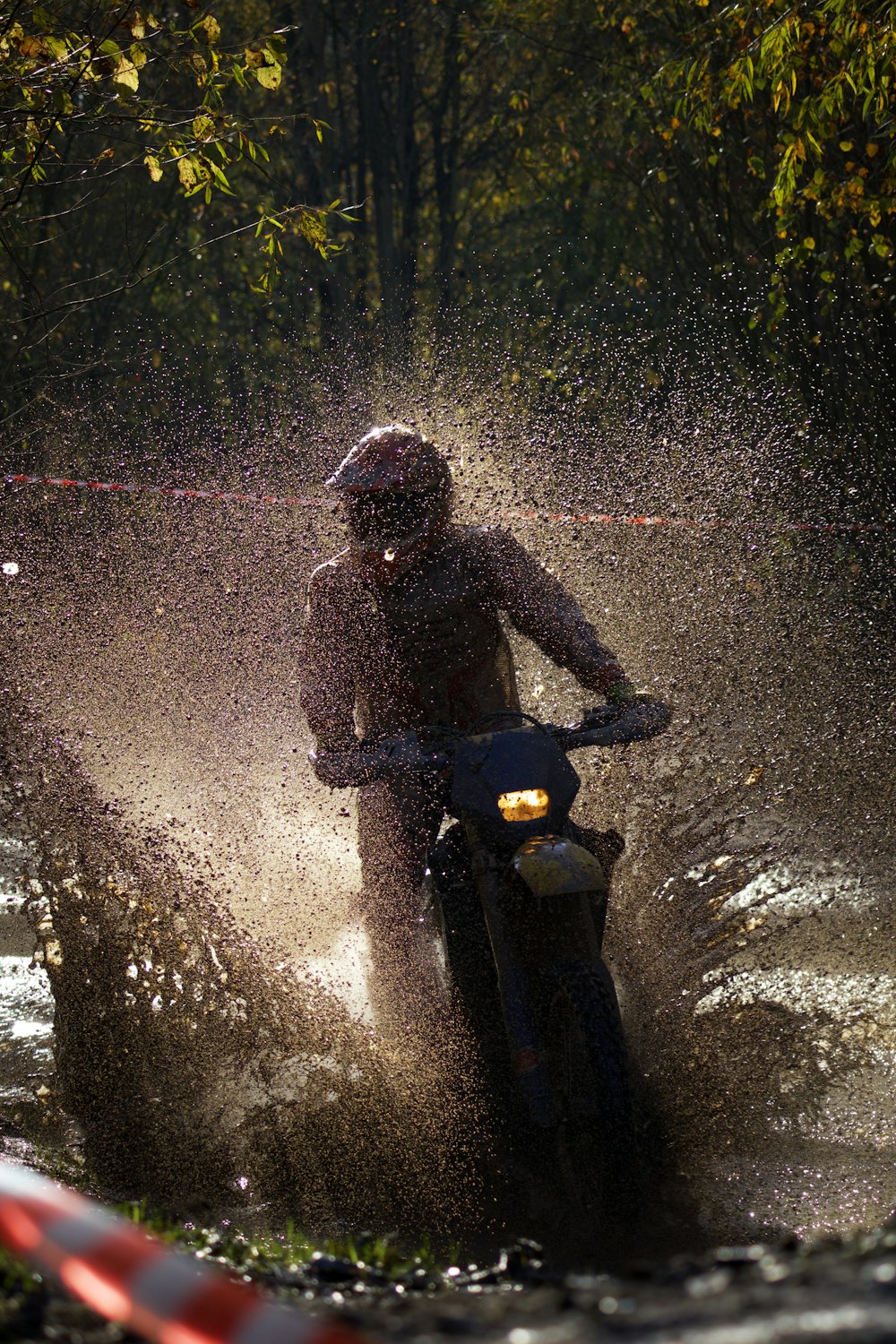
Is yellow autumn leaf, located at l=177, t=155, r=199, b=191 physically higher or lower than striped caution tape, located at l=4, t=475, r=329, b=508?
higher

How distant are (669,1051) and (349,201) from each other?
2347 cm

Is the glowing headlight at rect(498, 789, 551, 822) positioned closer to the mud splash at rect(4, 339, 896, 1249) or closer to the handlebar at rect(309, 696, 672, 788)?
the handlebar at rect(309, 696, 672, 788)

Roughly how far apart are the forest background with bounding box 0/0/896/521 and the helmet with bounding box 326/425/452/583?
1345 millimetres


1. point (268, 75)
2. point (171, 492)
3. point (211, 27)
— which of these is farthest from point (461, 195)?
point (268, 75)

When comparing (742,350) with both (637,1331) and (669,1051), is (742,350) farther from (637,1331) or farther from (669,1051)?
(637,1331)

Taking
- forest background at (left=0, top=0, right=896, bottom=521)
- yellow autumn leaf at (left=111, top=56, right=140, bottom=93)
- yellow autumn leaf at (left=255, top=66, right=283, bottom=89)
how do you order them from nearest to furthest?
yellow autumn leaf at (left=111, top=56, right=140, bottom=93) < yellow autumn leaf at (left=255, top=66, right=283, bottom=89) < forest background at (left=0, top=0, right=896, bottom=521)

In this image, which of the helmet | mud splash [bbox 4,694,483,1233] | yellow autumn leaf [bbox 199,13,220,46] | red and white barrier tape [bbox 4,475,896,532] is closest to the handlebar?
the helmet

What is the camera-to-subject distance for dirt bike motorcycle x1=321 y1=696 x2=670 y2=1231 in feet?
13.3

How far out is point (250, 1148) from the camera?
4859 mm

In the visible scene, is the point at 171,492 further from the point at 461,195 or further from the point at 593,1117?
the point at 461,195

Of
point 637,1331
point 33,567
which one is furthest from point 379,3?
point 637,1331

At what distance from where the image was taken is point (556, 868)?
161 inches

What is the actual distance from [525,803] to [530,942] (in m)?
0.38

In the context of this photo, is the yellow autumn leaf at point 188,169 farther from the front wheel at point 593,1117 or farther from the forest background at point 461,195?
the front wheel at point 593,1117
